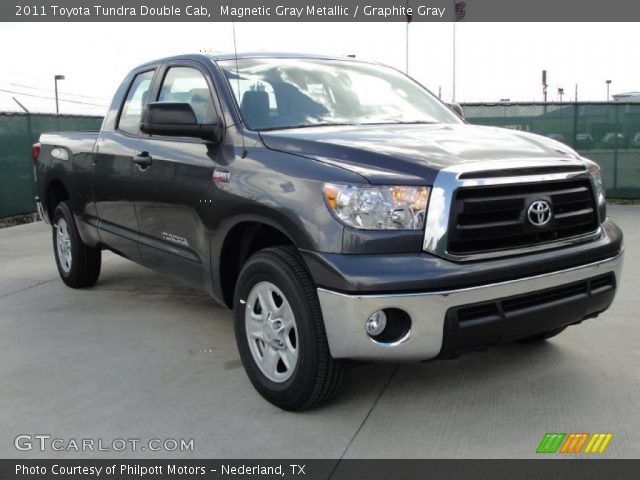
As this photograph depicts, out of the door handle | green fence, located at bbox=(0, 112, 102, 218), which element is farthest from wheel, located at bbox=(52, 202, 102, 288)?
green fence, located at bbox=(0, 112, 102, 218)

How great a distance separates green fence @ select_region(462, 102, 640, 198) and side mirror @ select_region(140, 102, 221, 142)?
384 inches

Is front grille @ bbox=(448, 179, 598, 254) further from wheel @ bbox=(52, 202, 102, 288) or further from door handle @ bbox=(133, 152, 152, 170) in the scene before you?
wheel @ bbox=(52, 202, 102, 288)

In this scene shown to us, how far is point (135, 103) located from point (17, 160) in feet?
24.0

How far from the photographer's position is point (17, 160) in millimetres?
11758

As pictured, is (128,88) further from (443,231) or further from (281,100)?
Result: (443,231)

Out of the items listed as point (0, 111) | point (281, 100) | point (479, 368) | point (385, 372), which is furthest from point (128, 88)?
point (0, 111)

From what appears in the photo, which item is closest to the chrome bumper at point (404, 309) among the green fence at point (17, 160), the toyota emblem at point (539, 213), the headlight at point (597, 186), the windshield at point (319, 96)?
the toyota emblem at point (539, 213)

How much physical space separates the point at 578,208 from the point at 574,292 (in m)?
0.44

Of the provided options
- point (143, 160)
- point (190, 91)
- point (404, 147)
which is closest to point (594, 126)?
point (190, 91)

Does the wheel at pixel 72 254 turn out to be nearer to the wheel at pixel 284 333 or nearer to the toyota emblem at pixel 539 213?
the wheel at pixel 284 333

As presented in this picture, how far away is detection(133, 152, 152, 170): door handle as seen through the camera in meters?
4.70

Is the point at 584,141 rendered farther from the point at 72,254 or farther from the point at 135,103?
the point at 72,254

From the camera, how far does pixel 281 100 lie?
4188mm

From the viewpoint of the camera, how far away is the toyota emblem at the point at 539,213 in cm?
329
